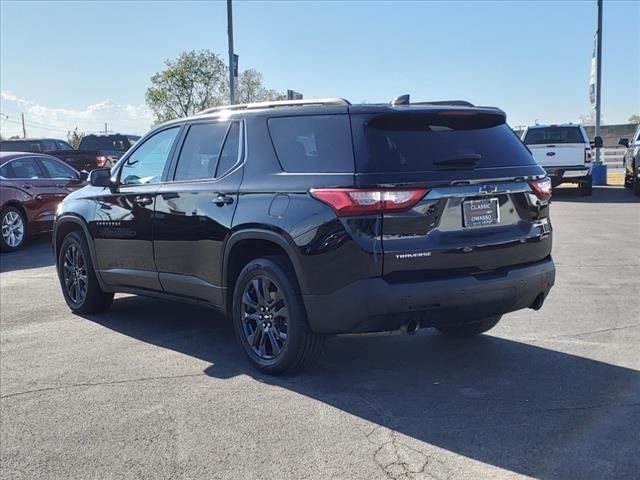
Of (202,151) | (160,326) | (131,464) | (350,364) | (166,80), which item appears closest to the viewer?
(131,464)

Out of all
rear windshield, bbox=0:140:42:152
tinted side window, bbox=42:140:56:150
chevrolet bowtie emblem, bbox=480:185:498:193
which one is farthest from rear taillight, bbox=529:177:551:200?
tinted side window, bbox=42:140:56:150

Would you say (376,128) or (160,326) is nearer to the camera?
(376,128)

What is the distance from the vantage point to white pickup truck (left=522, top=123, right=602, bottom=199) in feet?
57.9

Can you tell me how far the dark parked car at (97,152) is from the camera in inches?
726

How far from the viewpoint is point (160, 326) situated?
254 inches

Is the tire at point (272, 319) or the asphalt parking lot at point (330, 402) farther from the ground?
the tire at point (272, 319)

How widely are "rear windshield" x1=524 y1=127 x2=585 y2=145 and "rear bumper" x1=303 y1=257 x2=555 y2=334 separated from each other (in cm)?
1465

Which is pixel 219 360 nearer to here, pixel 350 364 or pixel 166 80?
pixel 350 364

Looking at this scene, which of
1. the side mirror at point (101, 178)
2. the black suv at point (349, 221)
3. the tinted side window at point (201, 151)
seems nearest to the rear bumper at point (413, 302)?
the black suv at point (349, 221)

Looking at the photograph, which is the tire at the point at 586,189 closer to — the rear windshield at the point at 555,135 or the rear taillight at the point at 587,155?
the rear taillight at the point at 587,155

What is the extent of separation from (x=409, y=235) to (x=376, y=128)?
74cm

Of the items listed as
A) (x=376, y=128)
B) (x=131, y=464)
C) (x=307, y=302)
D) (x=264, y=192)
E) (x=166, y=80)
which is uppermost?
(x=166, y=80)

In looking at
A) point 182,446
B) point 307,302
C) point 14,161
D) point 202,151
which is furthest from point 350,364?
point 14,161

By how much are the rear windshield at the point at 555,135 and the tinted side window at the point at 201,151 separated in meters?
14.2
